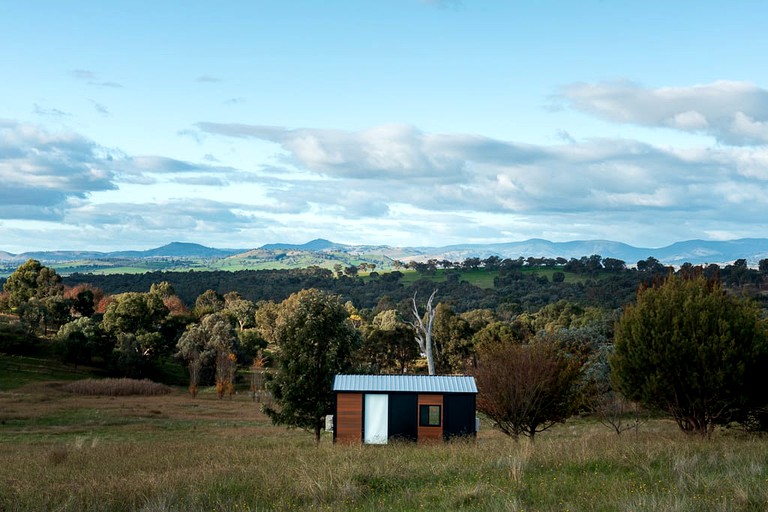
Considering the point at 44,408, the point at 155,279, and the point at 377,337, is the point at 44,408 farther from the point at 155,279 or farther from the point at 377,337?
the point at 155,279

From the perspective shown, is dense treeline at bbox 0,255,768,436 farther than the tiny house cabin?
No

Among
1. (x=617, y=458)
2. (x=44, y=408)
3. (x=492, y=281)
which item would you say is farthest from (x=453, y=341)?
(x=492, y=281)

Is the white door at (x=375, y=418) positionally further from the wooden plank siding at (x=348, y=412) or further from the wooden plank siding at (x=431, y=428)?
the wooden plank siding at (x=431, y=428)

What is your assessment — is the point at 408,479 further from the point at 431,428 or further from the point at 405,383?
the point at 405,383

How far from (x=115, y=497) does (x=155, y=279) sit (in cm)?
18241

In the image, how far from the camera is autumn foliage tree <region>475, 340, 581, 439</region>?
25.9 meters

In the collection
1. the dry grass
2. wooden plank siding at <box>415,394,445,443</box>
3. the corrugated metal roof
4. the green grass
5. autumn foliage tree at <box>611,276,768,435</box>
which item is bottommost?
the dry grass

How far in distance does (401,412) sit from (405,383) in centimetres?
118

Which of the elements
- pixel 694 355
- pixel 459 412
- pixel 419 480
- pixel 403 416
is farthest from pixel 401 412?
pixel 419 480

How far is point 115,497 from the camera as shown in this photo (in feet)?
40.0

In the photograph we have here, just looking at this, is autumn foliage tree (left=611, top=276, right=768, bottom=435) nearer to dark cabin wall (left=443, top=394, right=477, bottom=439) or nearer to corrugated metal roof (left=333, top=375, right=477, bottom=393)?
dark cabin wall (left=443, top=394, right=477, bottom=439)

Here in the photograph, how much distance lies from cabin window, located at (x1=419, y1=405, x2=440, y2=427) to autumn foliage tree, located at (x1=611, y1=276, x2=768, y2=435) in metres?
7.34

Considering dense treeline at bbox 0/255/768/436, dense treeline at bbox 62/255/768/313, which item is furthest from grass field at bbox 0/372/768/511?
dense treeline at bbox 62/255/768/313

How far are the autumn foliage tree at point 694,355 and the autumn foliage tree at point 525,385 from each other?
230 cm
